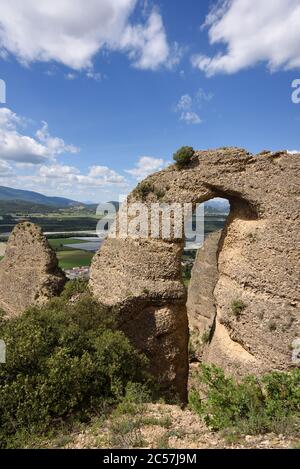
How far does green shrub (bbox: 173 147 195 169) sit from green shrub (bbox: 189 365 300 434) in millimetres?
10250

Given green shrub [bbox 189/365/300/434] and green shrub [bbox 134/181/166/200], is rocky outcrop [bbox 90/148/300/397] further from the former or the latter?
green shrub [bbox 189/365/300/434]

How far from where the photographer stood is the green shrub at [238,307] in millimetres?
16397

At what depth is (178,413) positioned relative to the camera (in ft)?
39.5

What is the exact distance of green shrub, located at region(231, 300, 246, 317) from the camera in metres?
16.4

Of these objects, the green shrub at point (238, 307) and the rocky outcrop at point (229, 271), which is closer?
the rocky outcrop at point (229, 271)

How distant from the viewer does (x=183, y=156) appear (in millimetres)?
17484

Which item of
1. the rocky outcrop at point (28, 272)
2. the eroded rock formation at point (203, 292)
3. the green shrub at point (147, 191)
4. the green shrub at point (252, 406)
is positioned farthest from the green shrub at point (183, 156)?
the eroded rock formation at point (203, 292)

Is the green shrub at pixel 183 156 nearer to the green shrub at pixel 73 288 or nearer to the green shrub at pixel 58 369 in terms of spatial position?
the green shrub at pixel 73 288

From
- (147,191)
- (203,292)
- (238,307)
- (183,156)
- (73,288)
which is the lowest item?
(203,292)

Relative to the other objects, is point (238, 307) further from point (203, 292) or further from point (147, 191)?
point (203, 292)

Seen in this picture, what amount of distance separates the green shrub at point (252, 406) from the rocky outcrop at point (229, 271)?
3.10m

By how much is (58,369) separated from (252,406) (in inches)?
261

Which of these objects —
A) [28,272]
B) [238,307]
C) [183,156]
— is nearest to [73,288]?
[28,272]
